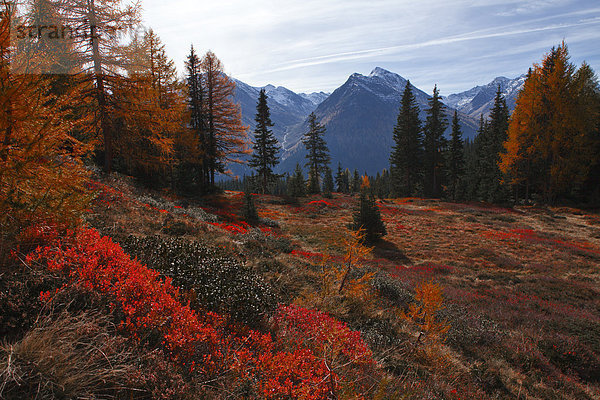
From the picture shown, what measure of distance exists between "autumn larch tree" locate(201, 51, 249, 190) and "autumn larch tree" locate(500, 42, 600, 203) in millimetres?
27614

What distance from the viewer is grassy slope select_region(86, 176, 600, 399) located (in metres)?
4.90

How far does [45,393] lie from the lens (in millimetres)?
2234

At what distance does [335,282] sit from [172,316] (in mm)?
5066

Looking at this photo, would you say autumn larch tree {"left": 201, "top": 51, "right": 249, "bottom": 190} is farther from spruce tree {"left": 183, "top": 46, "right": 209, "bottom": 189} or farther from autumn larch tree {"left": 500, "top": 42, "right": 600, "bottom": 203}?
autumn larch tree {"left": 500, "top": 42, "right": 600, "bottom": 203}

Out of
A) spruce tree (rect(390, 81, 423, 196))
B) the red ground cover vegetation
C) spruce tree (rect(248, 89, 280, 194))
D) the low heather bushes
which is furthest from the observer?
spruce tree (rect(390, 81, 423, 196))

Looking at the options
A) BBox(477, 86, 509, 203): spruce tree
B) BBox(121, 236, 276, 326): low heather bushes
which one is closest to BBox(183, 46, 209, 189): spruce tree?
BBox(121, 236, 276, 326): low heather bushes

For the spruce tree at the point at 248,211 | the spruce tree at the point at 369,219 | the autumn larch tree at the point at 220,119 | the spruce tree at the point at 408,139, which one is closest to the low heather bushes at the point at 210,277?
the spruce tree at the point at 248,211

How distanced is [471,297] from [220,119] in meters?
23.5

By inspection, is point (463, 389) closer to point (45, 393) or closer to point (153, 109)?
point (45, 393)

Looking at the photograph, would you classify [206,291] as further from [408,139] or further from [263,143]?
[408,139]

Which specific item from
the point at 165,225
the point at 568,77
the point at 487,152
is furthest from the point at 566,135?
the point at 165,225

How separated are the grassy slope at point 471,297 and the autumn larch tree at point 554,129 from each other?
9814 mm

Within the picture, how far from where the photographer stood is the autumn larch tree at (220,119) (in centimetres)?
2392

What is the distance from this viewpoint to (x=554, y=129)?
78.1ft
